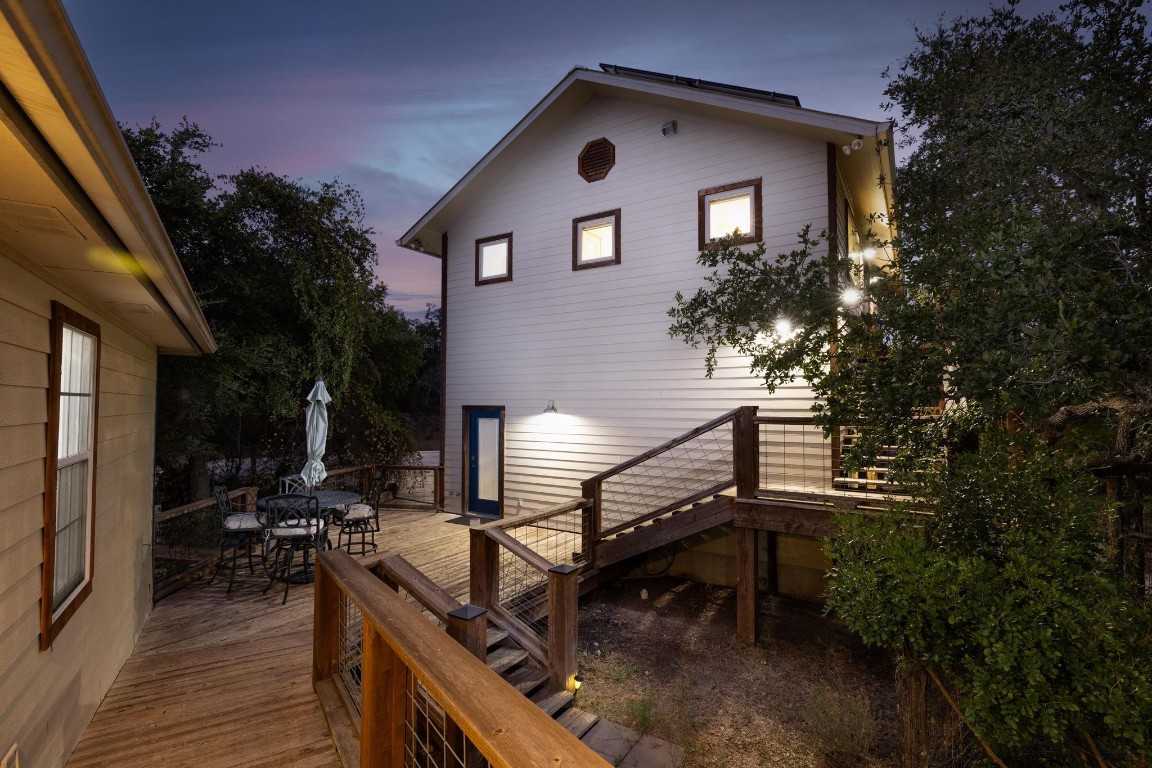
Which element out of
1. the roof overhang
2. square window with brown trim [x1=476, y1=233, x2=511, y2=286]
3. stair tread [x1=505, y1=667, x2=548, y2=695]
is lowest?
stair tread [x1=505, y1=667, x2=548, y2=695]

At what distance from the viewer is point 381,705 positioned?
2.09 m

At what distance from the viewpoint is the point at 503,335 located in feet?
31.3

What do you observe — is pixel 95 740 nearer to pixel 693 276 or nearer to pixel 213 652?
pixel 213 652

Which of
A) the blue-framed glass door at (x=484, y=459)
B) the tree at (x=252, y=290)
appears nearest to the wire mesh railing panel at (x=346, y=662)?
the blue-framed glass door at (x=484, y=459)

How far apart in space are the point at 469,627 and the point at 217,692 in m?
2.14

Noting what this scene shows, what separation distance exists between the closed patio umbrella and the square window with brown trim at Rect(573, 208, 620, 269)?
4.31m

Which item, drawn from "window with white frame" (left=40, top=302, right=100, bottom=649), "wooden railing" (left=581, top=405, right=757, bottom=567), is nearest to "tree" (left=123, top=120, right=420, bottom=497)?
"window with white frame" (left=40, top=302, right=100, bottom=649)

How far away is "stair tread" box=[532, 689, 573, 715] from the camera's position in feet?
14.3

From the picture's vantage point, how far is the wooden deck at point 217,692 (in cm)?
284

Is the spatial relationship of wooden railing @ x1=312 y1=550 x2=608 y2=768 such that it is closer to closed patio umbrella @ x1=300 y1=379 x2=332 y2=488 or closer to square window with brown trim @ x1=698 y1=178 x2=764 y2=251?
closed patio umbrella @ x1=300 y1=379 x2=332 y2=488

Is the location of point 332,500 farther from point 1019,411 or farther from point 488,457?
point 1019,411

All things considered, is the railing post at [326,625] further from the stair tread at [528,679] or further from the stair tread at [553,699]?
the stair tread at [553,699]

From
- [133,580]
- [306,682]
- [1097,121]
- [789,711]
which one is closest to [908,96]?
[1097,121]

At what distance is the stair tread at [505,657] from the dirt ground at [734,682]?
32.8 inches
